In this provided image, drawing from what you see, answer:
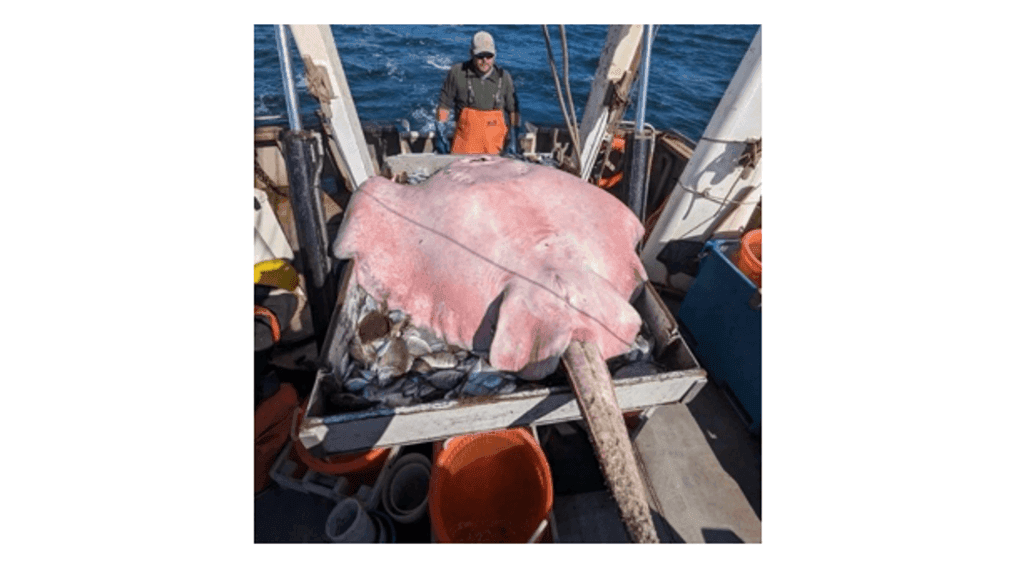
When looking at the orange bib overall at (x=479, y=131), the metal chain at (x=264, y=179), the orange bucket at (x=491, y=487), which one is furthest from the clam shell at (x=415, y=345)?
the metal chain at (x=264, y=179)

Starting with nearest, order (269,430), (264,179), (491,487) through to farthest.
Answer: (491,487)
(269,430)
(264,179)

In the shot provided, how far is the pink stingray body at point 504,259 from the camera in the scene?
2506mm

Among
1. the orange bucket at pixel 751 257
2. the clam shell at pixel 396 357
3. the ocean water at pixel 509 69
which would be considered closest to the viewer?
the clam shell at pixel 396 357

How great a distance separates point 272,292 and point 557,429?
3140 millimetres

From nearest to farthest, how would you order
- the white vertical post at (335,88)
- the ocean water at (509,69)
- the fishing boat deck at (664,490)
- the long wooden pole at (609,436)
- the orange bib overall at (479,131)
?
the long wooden pole at (609,436) < the fishing boat deck at (664,490) < the white vertical post at (335,88) < the orange bib overall at (479,131) < the ocean water at (509,69)

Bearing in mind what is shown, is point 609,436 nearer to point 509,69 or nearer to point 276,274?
point 276,274

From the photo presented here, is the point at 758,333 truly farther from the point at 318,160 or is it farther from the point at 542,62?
the point at 542,62

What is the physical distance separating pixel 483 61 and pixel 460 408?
4.19 meters

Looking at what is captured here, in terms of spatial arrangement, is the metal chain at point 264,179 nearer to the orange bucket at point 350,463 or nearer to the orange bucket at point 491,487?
the orange bucket at point 350,463

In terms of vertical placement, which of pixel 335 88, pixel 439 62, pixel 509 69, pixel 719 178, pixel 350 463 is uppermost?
pixel 439 62

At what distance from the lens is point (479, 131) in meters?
5.19

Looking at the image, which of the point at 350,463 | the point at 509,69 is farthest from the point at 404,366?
the point at 509,69

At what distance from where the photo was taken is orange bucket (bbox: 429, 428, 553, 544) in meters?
2.94

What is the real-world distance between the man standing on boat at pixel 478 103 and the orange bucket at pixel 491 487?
352 cm
